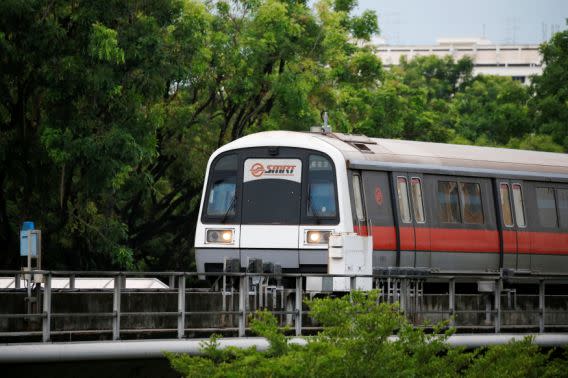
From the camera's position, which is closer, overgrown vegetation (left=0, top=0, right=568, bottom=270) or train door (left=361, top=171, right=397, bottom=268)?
train door (left=361, top=171, right=397, bottom=268)

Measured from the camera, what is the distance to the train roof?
25781 mm

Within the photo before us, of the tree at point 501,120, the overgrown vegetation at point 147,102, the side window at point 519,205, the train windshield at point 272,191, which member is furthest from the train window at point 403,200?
the tree at point 501,120

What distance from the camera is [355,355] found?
655 inches

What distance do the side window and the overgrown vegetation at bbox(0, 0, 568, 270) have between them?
7979 mm

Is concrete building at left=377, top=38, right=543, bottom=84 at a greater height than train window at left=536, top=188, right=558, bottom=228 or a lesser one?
greater

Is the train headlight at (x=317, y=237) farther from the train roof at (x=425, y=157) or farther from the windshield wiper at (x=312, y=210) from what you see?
the train roof at (x=425, y=157)

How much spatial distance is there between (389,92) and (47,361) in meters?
33.5

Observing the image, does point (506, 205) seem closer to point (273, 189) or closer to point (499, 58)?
point (273, 189)

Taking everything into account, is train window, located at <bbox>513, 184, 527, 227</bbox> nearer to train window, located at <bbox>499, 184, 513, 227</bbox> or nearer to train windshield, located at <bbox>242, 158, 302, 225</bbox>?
train window, located at <bbox>499, 184, 513, 227</bbox>

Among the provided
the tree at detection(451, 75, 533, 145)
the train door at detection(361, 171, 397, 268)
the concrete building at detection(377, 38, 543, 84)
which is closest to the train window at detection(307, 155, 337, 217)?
the train door at detection(361, 171, 397, 268)

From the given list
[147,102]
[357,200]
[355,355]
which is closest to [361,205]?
[357,200]

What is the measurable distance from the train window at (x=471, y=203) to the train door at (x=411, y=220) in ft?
4.06

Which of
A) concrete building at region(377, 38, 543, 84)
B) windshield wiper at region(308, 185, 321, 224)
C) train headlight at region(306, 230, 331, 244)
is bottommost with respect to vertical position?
train headlight at region(306, 230, 331, 244)

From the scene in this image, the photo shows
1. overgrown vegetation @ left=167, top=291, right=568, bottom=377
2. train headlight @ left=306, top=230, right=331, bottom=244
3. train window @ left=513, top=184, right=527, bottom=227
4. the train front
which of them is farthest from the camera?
train window @ left=513, top=184, right=527, bottom=227
